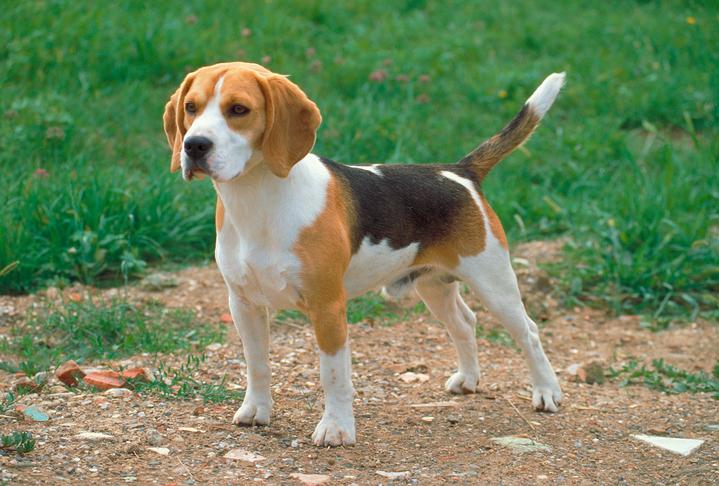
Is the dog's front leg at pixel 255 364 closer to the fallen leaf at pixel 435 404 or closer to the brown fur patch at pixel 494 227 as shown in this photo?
the fallen leaf at pixel 435 404

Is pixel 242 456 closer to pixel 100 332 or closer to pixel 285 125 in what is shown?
pixel 285 125

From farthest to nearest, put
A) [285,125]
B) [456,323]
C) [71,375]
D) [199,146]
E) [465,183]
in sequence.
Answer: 1. [456,323]
2. [465,183]
3. [71,375]
4. [285,125]
5. [199,146]

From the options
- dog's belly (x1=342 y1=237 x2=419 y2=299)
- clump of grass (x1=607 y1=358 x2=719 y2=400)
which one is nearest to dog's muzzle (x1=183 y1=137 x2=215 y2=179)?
dog's belly (x1=342 y1=237 x2=419 y2=299)

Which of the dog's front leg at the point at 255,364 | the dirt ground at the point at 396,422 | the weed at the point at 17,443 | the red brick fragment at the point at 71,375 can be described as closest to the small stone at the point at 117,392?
the dirt ground at the point at 396,422

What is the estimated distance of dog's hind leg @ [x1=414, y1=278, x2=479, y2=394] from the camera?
3996mm

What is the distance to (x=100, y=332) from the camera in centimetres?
437

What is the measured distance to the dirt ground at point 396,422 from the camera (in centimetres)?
293

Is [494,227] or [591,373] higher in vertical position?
[494,227]

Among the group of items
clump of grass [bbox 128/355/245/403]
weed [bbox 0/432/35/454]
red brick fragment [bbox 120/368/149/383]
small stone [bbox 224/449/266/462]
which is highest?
weed [bbox 0/432/35/454]

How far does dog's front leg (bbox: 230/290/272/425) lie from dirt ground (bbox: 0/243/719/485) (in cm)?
7

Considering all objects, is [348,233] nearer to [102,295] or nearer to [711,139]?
[102,295]

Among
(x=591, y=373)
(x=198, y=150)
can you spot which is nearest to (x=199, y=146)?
(x=198, y=150)

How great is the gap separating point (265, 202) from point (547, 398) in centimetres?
193

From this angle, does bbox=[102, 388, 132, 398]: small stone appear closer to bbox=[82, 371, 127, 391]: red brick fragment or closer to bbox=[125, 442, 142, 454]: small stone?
bbox=[82, 371, 127, 391]: red brick fragment
